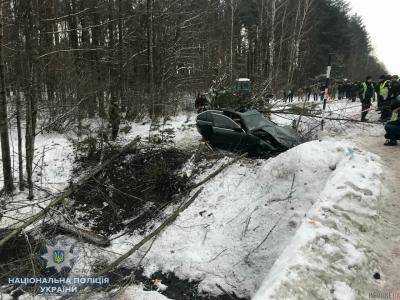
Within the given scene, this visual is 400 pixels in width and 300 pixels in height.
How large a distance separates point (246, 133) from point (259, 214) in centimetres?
351

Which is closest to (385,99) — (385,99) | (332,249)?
(385,99)

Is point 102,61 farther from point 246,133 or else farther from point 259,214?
point 259,214

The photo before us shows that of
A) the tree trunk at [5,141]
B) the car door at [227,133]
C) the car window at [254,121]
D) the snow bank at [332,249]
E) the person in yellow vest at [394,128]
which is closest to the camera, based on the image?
the snow bank at [332,249]

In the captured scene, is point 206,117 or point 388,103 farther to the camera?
point 388,103

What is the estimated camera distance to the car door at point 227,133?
41.0ft

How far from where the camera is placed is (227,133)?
12.9m

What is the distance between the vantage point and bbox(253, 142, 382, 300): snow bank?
463 centimetres

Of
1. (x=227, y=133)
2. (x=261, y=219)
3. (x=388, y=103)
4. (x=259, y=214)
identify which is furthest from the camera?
(x=388, y=103)

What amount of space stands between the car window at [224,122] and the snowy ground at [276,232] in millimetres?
1282

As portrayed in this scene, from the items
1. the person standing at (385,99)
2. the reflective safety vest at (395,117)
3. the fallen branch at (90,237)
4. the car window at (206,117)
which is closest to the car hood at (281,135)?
the car window at (206,117)

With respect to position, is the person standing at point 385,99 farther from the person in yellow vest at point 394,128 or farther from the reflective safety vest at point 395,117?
the reflective safety vest at point 395,117

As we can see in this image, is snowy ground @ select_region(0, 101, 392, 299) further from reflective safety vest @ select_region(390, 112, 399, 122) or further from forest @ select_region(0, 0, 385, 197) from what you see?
forest @ select_region(0, 0, 385, 197)

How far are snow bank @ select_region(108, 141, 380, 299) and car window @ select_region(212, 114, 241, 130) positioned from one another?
5.59 feet
